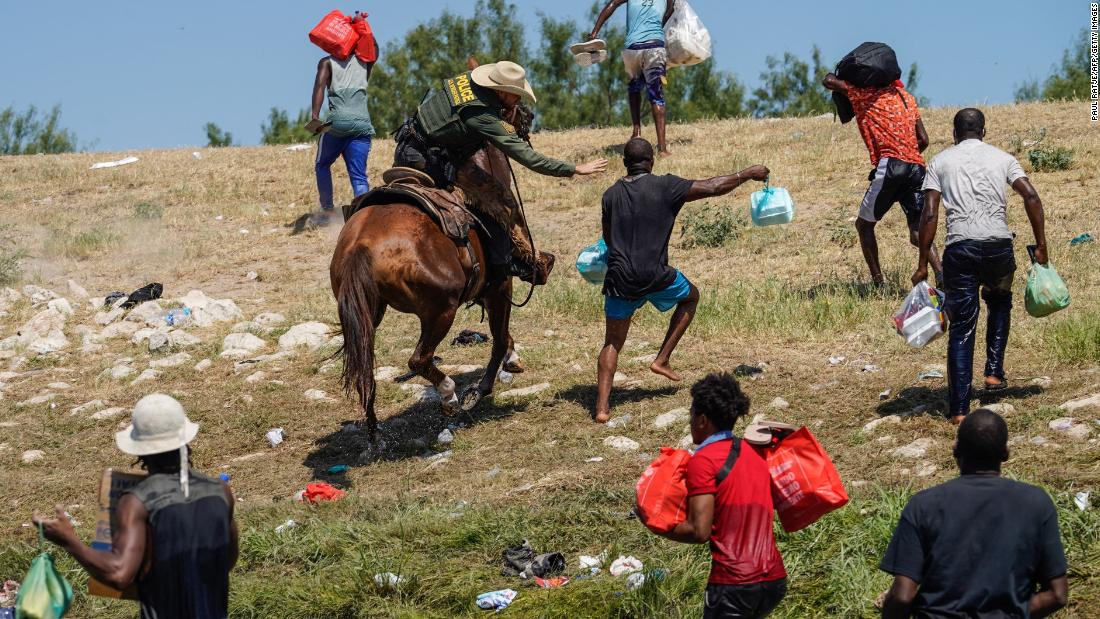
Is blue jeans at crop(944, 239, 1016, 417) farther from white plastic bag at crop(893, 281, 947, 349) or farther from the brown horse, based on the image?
the brown horse

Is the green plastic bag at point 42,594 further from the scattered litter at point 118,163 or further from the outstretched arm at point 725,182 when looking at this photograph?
the scattered litter at point 118,163

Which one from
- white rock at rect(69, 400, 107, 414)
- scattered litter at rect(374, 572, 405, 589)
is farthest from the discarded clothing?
white rock at rect(69, 400, 107, 414)

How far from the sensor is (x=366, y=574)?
5809 millimetres

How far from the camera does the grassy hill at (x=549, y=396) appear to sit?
5.71 meters

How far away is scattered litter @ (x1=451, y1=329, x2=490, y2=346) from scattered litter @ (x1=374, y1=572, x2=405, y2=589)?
491 centimetres

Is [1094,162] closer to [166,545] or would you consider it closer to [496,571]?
[496,571]

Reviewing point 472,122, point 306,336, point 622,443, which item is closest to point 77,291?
point 306,336

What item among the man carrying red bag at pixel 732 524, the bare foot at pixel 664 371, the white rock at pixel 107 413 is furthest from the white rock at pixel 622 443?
the white rock at pixel 107 413

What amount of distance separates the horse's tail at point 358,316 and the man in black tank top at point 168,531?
3.35 metres

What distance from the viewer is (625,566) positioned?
5.66 metres

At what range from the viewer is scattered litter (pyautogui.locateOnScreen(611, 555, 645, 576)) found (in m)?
5.60

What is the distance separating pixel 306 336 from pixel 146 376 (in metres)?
1.32

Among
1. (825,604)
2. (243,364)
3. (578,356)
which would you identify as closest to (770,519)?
(825,604)

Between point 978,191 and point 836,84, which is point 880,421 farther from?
point 836,84
